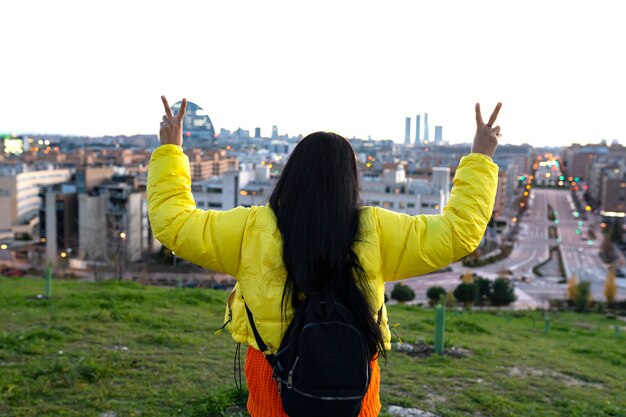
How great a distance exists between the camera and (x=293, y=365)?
167 cm

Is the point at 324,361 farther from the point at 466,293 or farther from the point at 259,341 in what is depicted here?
the point at 466,293

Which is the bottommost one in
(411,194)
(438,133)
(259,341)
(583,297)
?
(583,297)

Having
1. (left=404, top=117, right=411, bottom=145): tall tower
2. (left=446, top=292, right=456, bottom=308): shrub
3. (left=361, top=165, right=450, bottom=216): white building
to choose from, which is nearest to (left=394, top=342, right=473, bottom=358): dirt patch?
(left=446, top=292, right=456, bottom=308): shrub

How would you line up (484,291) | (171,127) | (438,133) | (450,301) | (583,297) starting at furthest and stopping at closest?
(438,133) → (583,297) → (484,291) → (450,301) → (171,127)

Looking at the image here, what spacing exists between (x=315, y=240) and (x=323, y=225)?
2.1 inches

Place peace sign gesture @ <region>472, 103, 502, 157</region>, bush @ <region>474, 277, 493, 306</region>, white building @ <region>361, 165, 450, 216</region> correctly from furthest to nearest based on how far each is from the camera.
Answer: white building @ <region>361, 165, 450, 216</region>
bush @ <region>474, 277, 493, 306</region>
peace sign gesture @ <region>472, 103, 502, 157</region>

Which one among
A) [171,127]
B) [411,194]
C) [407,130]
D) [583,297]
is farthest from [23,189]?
[407,130]

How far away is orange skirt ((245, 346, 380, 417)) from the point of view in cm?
185

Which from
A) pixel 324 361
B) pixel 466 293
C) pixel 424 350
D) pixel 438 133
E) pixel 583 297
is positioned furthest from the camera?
pixel 438 133

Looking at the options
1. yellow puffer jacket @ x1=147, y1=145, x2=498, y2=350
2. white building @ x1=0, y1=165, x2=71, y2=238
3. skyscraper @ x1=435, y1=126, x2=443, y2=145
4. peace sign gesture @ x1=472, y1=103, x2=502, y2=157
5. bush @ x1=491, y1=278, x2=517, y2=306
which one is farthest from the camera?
skyscraper @ x1=435, y1=126, x2=443, y2=145

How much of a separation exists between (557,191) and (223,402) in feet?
352

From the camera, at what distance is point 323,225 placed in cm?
175

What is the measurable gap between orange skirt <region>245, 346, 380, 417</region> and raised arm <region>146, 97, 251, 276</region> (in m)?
0.30

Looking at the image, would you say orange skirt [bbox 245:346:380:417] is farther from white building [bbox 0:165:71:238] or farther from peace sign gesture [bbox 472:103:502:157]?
white building [bbox 0:165:71:238]
